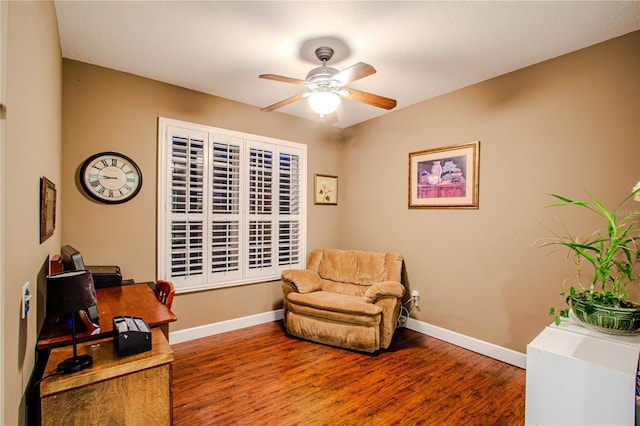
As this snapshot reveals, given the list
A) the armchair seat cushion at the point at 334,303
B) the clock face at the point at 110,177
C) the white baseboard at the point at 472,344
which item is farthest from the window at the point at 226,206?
the white baseboard at the point at 472,344

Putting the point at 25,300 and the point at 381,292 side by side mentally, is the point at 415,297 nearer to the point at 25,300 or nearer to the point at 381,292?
the point at 381,292

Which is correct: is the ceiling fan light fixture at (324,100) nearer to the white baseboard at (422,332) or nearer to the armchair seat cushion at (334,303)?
the armchair seat cushion at (334,303)

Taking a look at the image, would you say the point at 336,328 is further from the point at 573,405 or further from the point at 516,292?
the point at 573,405

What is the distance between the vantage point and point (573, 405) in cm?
149

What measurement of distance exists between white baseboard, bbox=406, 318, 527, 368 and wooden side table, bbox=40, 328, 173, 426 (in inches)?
115

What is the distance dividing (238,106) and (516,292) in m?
3.63

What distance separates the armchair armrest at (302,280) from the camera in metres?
3.67

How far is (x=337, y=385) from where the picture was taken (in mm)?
2574

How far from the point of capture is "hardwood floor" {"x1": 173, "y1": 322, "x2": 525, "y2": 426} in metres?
2.18

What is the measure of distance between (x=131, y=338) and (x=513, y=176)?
10.8 ft

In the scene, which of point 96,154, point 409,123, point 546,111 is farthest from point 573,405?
point 96,154

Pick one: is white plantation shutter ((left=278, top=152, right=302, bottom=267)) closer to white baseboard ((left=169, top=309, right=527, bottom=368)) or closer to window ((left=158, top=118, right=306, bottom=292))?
window ((left=158, top=118, right=306, bottom=292))

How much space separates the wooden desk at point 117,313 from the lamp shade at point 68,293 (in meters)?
0.41

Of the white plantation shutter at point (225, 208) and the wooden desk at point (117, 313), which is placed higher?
the white plantation shutter at point (225, 208)
